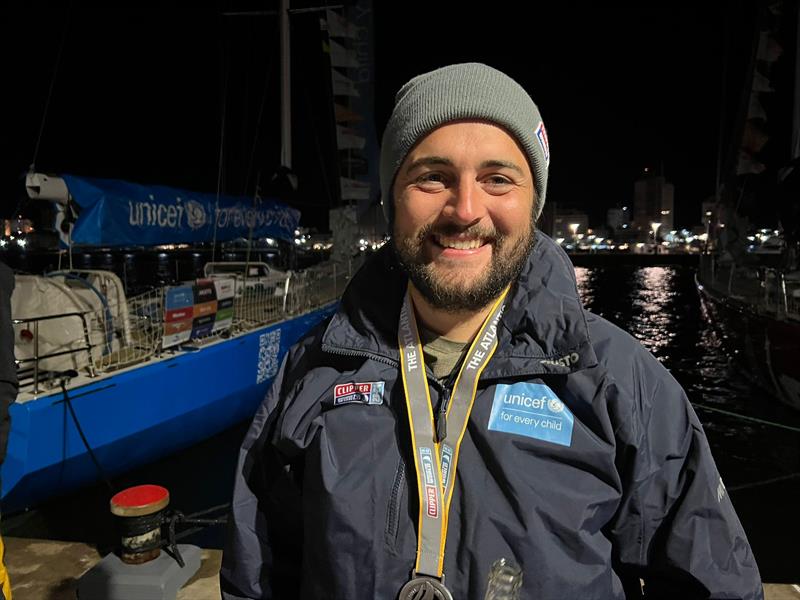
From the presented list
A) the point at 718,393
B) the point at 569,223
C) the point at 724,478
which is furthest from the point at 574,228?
the point at 724,478

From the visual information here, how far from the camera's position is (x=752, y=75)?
20.3 meters

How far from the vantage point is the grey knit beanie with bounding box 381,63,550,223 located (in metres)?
1.64

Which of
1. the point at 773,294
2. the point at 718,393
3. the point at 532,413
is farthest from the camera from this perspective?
the point at 718,393

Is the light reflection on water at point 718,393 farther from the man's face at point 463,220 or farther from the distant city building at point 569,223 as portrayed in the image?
the distant city building at point 569,223

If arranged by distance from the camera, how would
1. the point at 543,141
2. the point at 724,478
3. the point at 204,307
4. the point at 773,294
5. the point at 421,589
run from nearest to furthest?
the point at 421,589 < the point at 543,141 < the point at 204,307 < the point at 724,478 < the point at 773,294

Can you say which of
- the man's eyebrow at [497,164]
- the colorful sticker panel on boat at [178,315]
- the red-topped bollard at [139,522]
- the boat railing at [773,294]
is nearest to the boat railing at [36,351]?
the colorful sticker panel on boat at [178,315]

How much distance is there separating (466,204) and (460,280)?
23 cm

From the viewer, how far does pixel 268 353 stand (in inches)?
427

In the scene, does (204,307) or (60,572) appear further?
(204,307)

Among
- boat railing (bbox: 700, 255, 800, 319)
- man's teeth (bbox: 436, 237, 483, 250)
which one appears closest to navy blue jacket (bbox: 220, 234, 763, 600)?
man's teeth (bbox: 436, 237, 483, 250)

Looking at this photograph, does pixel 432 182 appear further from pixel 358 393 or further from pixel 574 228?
pixel 574 228

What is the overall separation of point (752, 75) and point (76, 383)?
24.3 m

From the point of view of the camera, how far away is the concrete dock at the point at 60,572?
3.66 meters

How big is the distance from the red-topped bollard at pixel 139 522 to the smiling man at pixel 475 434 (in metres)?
2.41
